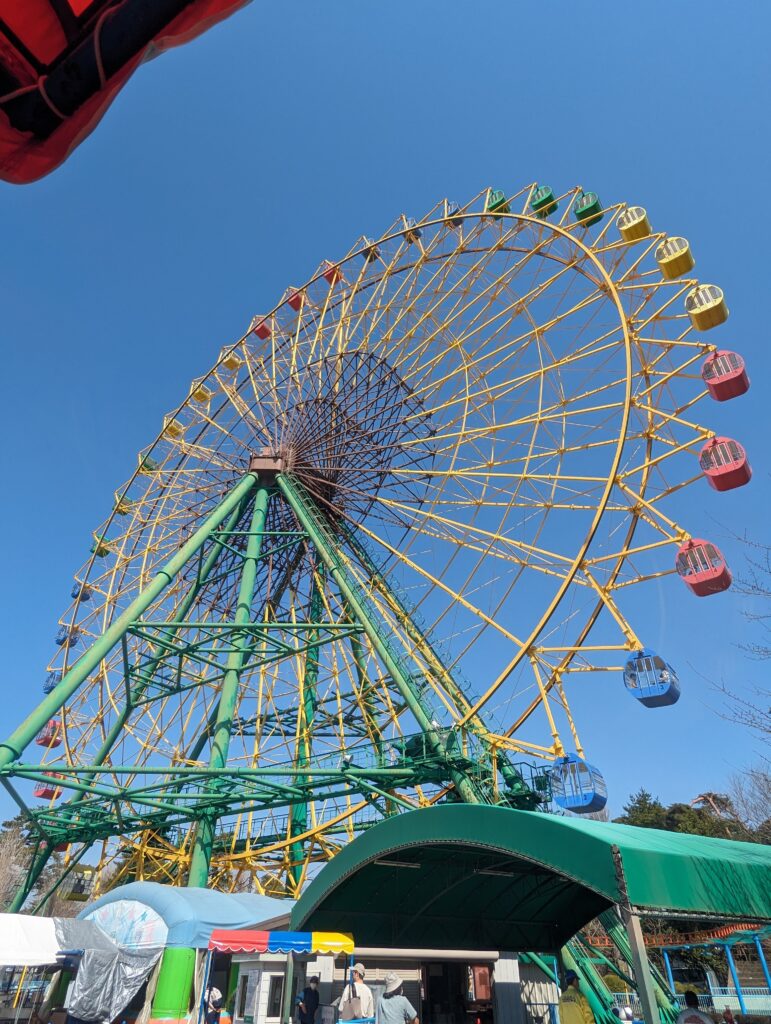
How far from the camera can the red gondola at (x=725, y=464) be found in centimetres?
1591

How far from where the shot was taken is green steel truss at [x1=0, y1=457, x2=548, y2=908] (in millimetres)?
15547

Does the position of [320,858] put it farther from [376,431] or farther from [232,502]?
[376,431]

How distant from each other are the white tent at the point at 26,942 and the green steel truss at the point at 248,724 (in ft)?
8.04

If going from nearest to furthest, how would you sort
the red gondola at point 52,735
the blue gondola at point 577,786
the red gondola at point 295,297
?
the blue gondola at point 577,786, the red gondola at point 52,735, the red gondola at point 295,297

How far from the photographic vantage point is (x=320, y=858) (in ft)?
66.6

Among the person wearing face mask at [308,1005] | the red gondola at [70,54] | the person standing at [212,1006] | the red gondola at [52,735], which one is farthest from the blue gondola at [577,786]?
the red gondola at [52,735]

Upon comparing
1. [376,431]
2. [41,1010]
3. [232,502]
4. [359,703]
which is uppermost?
[376,431]

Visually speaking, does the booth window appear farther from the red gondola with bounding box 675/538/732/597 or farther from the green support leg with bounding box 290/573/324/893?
the red gondola with bounding box 675/538/732/597

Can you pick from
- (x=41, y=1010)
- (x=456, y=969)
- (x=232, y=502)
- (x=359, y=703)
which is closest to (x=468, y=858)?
(x=456, y=969)

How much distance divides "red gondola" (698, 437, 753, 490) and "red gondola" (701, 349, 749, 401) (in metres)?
1.25

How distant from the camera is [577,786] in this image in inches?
521

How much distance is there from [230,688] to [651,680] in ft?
35.0

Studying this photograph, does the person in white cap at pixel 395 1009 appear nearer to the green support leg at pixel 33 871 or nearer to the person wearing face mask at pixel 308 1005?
the person wearing face mask at pixel 308 1005

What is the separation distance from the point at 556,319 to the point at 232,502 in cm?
1137
